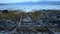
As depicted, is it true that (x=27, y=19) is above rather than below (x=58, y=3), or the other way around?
below

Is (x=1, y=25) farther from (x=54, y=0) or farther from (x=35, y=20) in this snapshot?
(x=54, y=0)

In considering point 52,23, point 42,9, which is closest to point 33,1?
point 42,9

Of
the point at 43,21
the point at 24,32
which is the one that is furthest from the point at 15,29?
the point at 43,21

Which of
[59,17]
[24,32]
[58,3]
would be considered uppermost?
[58,3]

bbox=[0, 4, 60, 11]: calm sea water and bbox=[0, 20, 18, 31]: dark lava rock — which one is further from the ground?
bbox=[0, 4, 60, 11]: calm sea water

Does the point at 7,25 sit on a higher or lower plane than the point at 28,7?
lower

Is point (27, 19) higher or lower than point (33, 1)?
lower

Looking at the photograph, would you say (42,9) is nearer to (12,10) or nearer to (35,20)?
(35,20)

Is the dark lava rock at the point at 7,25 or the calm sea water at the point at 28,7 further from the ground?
the calm sea water at the point at 28,7

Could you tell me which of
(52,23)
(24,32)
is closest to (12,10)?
(24,32)
